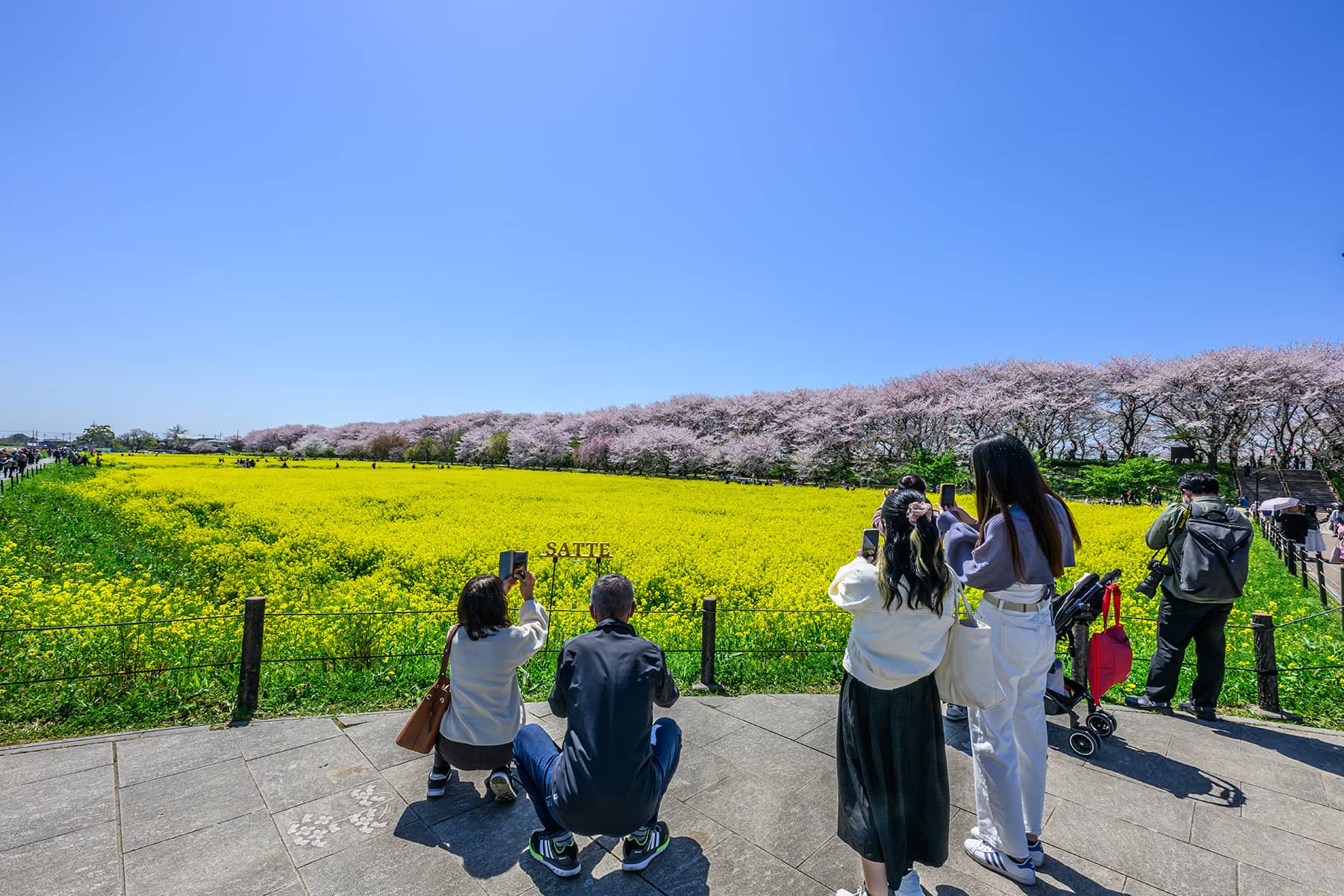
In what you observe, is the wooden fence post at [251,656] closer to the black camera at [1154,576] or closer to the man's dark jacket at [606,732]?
the man's dark jacket at [606,732]

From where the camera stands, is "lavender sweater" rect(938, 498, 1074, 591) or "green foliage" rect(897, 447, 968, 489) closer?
"lavender sweater" rect(938, 498, 1074, 591)

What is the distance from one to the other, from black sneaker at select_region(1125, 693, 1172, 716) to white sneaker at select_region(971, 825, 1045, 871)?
2578 millimetres

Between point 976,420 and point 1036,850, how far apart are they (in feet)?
151

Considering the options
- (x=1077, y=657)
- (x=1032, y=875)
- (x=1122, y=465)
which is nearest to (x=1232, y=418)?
(x=1122, y=465)

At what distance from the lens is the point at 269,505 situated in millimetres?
18516

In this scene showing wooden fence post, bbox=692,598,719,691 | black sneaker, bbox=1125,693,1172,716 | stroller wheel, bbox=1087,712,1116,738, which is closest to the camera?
stroller wheel, bbox=1087,712,1116,738

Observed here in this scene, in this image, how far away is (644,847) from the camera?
2.83 m

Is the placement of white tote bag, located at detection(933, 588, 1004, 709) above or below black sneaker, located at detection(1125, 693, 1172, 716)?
above

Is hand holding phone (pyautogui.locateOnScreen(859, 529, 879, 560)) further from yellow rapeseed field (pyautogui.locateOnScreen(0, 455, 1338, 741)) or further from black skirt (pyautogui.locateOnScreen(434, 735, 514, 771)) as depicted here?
→ yellow rapeseed field (pyautogui.locateOnScreen(0, 455, 1338, 741))

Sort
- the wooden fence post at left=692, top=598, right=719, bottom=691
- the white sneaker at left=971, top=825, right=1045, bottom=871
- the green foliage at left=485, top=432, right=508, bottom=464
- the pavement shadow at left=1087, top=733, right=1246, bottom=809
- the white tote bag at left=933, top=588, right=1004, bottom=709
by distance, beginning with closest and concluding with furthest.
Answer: the white tote bag at left=933, top=588, right=1004, bottom=709 < the white sneaker at left=971, top=825, right=1045, bottom=871 < the pavement shadow at left=1087, top=733, right=1246, bottom=809 < the wooden fence post at left=692, top=598, right=719, bottom=691 < the green foliage at left=485, top=432, right=508, bottom=464

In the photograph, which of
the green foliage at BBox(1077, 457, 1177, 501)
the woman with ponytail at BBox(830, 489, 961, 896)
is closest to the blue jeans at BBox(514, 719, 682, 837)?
the woman with ponytail at BBox(830, 489, 961, 896)

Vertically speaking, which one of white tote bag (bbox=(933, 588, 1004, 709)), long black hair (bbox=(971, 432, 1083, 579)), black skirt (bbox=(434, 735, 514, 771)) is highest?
long black hair (bbox=(971, 432, 1083, 579))

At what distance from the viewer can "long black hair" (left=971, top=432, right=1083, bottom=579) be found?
2.83 meters

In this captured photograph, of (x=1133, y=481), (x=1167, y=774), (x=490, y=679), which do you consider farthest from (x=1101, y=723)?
(x=1133, y=481)
